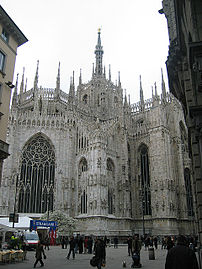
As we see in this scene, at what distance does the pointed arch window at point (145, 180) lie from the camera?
1812 inches

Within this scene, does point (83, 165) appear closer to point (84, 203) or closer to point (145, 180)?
point (84, 203)

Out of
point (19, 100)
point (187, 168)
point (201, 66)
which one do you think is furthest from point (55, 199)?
point (201, 66)

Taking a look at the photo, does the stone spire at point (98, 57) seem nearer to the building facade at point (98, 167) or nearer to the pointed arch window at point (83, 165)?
the building facade at point (98, 167)

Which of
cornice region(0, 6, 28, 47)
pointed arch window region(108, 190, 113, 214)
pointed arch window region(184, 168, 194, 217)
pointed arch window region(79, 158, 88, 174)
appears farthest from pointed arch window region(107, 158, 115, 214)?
cornice region(0, 6, 28, 47)

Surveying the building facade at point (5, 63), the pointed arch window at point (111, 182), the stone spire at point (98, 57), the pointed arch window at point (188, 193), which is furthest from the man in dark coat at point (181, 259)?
the stone spire at point (98, 57)

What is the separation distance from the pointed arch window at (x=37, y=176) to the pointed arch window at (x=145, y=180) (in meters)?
15.7

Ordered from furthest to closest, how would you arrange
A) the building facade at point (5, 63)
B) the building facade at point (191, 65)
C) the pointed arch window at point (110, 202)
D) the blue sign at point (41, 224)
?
the pointed arch window at point (110, 202) < the blue sign at point (41, 224) < the building facade at point (5, 63) < the building facade at point (191, 65)

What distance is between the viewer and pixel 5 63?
2081cm

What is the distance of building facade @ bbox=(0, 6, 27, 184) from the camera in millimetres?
20250

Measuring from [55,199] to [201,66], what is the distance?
35.8 metres

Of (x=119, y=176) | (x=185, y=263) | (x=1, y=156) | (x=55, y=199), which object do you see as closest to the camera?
(x=185, y=263)

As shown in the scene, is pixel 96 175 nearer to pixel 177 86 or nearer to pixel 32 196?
pixel 32 196

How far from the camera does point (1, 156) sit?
1898cm

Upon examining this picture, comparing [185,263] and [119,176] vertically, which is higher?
[119,176]
